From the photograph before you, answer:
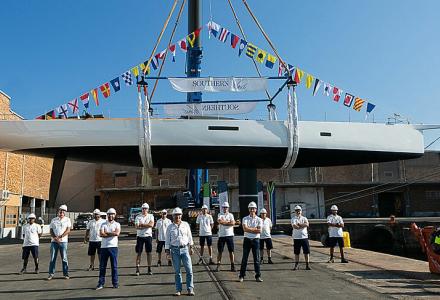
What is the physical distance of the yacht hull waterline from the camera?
19.9 meters

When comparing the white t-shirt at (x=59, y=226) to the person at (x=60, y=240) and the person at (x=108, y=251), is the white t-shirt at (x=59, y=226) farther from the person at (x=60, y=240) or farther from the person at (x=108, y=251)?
the person at (x=108, y=251)

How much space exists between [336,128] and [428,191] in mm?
34300

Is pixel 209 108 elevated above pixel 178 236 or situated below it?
above

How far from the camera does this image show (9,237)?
27.7m

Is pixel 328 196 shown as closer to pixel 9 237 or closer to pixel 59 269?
pixel 9 237

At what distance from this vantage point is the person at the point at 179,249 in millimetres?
7758

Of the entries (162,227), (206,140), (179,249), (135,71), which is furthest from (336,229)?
(135,71)

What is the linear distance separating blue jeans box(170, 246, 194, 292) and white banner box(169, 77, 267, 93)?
1356 cm

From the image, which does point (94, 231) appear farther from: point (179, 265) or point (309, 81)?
point (309, 81)

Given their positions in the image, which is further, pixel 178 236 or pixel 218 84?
pixel 218 84

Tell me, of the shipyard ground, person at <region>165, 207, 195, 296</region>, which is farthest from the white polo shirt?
the shipyard ground

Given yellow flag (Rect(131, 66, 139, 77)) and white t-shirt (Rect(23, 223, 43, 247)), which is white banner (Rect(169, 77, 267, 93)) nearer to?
yellow flag (Rect(131, 66, 139, 77))

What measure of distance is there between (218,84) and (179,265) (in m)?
14.0

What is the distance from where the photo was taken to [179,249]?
25.9 ft
